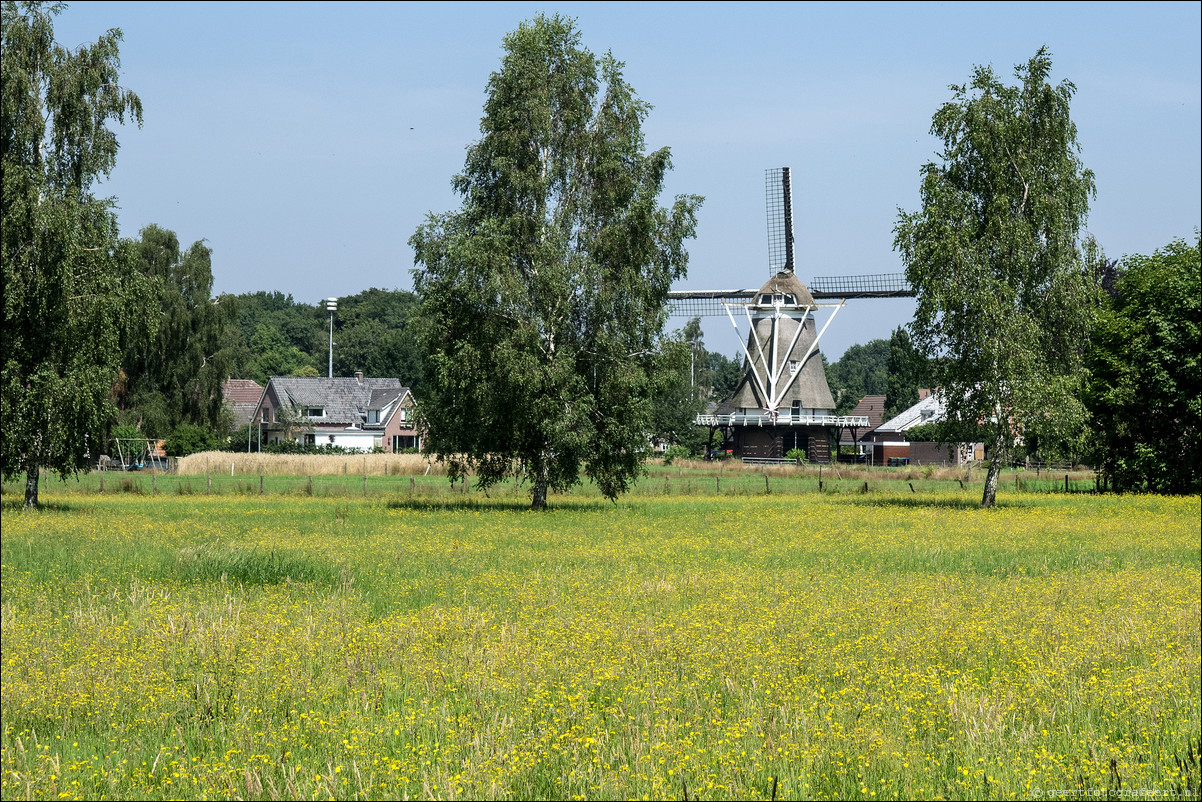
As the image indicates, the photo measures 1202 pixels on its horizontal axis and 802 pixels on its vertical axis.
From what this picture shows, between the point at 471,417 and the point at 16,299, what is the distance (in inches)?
587


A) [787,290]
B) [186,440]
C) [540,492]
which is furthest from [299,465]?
[787,290]

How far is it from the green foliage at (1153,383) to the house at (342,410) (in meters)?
75.9

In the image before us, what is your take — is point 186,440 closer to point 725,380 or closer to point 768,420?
point 768,420

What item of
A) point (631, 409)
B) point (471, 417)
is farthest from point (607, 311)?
point (471, 417)

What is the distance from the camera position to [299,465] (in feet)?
237

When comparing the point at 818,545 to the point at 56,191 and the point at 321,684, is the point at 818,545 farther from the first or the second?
the point at 56,191

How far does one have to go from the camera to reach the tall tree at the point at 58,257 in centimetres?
3422

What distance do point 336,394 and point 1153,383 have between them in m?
88.2

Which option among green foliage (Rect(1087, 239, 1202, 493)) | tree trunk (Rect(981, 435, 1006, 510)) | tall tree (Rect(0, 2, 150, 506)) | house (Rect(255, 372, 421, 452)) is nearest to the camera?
tall tree (Rect(0, 2, 150, 506))

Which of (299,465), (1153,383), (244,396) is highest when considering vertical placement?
(244,396)

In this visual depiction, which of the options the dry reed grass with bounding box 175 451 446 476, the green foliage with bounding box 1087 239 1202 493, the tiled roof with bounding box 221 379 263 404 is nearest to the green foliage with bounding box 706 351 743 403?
the tiled roof with bounding box 221 379 263 404

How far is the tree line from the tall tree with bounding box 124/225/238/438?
32.7 m

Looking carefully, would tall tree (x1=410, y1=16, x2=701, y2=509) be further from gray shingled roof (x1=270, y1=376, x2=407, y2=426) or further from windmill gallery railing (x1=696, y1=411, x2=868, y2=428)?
gray shingled roof (x1=270, y1=376, x2=407, y2=426)

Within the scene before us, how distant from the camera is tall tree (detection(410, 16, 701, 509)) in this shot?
3728 cm
